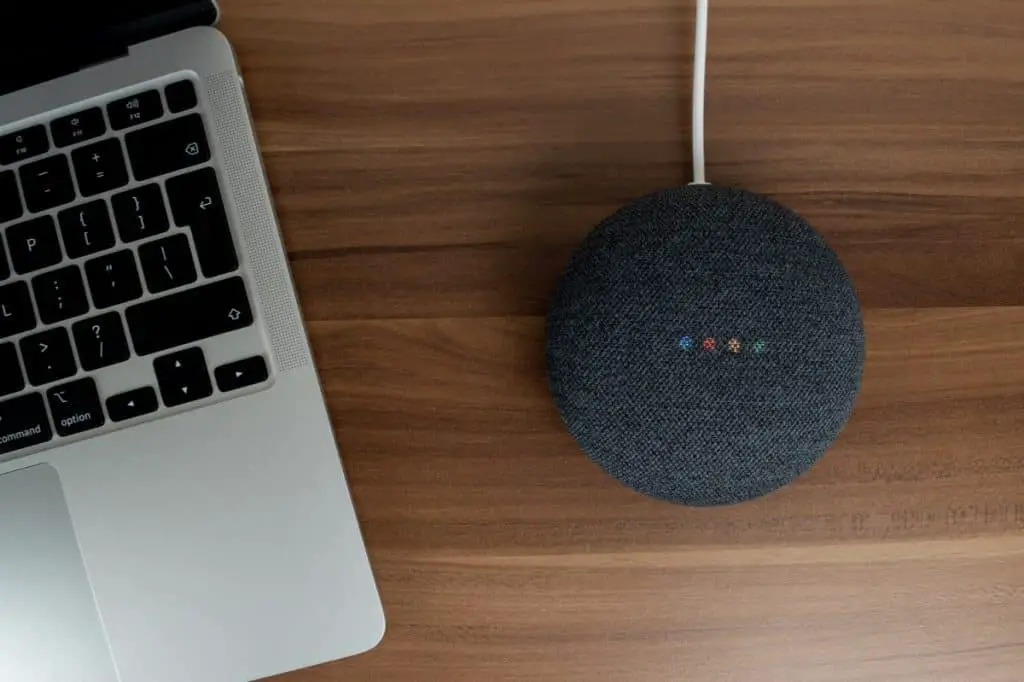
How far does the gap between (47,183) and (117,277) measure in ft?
0.19

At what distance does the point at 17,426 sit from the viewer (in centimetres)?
39

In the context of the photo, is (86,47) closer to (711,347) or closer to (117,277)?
(117,277)

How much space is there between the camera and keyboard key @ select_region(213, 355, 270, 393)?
1.26ft

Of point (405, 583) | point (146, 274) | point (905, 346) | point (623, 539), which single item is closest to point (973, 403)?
point (905, 346)

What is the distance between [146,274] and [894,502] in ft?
1.15

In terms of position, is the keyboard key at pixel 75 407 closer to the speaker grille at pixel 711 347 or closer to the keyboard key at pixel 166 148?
the keyboard key at pixel 166 148

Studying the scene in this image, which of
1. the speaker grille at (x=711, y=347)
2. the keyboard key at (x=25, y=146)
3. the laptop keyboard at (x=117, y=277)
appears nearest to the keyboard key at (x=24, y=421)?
the laptop keyboard at (x=117, y=277)

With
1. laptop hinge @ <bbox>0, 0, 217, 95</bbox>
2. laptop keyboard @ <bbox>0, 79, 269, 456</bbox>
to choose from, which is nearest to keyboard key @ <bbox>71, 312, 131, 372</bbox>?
laptop keyboard @ <bbox>0, 79, 269, 456</bbox>

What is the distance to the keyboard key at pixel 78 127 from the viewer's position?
39cm

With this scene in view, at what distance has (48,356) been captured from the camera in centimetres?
39

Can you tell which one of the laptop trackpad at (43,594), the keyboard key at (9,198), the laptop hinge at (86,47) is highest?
the laptop hinge at (86,47)

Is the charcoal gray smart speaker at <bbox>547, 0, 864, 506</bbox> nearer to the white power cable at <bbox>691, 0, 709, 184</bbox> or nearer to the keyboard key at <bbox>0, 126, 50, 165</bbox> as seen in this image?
the white power cable at <bbox>691, 0, 709, 184</bbox>

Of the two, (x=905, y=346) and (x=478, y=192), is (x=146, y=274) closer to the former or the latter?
(x=478, y=192)

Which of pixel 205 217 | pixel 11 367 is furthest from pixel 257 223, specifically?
pixel 11 367
